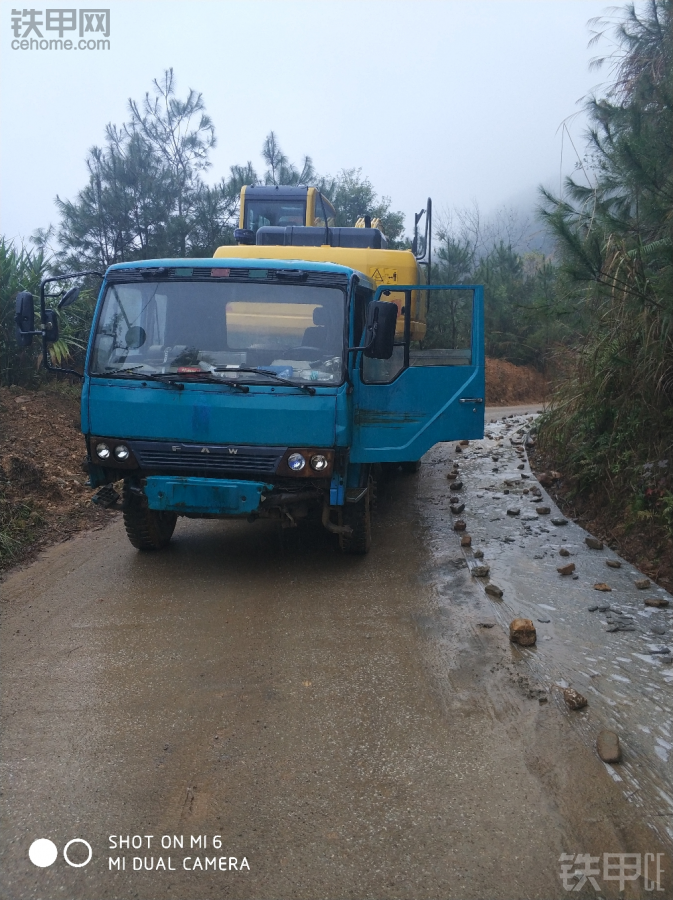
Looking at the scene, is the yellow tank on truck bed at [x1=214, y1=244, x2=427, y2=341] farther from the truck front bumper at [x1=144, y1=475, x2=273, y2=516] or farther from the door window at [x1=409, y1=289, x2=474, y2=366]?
the truck front bumper at [x1=144, y1=475, x2=273, y2=516]

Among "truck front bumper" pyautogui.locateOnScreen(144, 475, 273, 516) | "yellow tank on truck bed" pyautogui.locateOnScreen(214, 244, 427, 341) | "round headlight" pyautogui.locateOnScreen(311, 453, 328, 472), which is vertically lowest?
"truck front bumper" pyautogui.locateOnScreen(144, 475, 273, 516)

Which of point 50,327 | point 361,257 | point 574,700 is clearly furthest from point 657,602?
point 50,327

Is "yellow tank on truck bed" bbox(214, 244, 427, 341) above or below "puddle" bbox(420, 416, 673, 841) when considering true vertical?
above

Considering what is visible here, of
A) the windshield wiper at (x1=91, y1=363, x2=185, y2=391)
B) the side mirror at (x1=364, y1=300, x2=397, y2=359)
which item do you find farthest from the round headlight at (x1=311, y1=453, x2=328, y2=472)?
the windshield wiper at (x1=91, y1=363, x2=185, y2=391)

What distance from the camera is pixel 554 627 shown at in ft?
15.6

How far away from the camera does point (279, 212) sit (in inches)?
448

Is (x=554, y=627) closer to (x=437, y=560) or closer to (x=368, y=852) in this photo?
(x=437, y=560)

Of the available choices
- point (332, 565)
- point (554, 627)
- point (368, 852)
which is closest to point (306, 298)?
point (332, 565)

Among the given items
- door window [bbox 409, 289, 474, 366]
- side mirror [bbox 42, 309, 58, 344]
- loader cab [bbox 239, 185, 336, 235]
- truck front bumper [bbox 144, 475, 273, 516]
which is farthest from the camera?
loader cab [bbox 239, 185, 336, 235]

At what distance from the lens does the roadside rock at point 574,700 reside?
145 inches

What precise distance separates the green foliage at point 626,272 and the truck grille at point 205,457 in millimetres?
2635

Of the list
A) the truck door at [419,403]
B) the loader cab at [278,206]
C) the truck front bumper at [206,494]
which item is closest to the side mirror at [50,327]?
the truck front bumper at [206,494]

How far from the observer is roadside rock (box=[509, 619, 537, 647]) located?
4.45 m

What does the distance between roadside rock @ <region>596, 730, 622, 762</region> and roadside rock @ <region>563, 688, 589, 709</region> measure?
0.24 m
